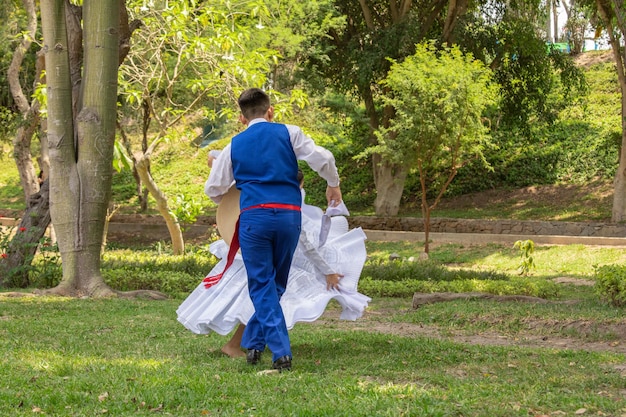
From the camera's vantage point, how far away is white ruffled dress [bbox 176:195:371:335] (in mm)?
5898

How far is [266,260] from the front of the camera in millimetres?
5660

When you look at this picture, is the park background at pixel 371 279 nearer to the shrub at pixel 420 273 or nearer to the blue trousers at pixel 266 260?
the shrub at pixel 420 273

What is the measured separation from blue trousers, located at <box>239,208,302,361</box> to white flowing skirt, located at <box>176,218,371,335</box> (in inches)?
8.4

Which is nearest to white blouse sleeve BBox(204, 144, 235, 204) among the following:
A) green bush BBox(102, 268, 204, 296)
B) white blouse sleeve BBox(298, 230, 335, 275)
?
white blouse sleeve BBox(298, 230, 335, 275)

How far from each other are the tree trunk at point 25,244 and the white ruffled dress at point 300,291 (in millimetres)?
7387

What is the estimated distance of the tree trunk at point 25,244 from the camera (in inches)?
504

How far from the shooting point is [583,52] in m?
39.9

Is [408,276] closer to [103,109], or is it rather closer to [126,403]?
[103,109]

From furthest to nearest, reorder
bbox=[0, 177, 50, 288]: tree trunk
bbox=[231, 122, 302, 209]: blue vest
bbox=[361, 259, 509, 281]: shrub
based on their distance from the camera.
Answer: bbox=[361, 259, 509, 281]: shrub
bbox=[0, 177, 50, 288]: tree trunk
bbox=[231, 122, 302, 209]: blue vest

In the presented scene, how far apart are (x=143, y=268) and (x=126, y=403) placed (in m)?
10.3

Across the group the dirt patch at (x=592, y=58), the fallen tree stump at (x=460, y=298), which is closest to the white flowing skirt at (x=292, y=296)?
the fallen tree stump at (x=460, y=298)

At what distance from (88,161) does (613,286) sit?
6.94 m

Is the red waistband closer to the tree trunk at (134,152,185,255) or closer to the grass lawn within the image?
the grass lawn

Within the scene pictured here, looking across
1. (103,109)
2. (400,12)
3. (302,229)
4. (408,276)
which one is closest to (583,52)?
(400,12)
